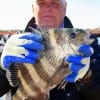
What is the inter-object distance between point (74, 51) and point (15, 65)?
20.6 inches

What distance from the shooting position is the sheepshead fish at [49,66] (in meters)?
3.21

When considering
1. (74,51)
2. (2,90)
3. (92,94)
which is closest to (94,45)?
(92,94)

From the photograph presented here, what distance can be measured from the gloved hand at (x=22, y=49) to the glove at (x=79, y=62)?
308 millimetres

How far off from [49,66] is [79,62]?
1.03 feet

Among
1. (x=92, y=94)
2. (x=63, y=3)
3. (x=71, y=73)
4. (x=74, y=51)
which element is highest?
(x=63, y=3)

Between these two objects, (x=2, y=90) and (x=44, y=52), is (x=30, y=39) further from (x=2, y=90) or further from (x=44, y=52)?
(x=2, y=90)

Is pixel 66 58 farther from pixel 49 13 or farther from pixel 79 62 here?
pixel 49 13

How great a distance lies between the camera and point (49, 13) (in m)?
4.14

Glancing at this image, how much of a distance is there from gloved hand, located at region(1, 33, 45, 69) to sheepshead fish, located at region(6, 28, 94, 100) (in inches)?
2.1

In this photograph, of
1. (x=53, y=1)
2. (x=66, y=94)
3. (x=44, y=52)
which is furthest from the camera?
(x=53, y=1)

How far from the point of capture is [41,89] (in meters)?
3.37

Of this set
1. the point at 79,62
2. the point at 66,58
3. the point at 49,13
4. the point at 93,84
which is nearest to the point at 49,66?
the point at 66,58

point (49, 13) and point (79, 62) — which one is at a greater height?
point (49, 13)

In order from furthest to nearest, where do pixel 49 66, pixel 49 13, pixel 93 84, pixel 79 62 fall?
1. pixel 49 13
2. pixel 93 84
3. pixel 79 62
4. pixel 49 66
